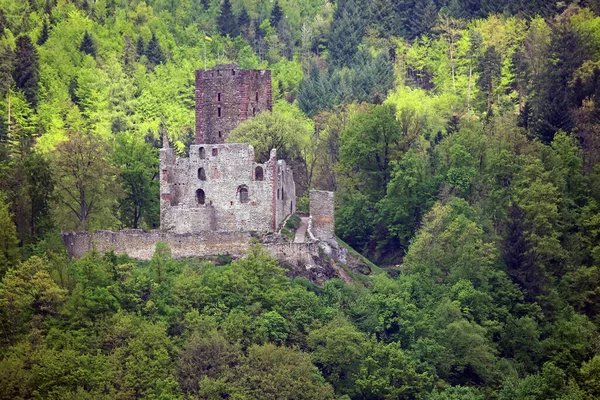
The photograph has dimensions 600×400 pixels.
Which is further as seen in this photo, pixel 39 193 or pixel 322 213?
pixel 322 213

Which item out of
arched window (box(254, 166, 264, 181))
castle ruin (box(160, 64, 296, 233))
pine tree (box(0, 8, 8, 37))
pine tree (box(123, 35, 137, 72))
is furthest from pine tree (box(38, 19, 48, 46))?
arched window (box(254, 166, 264, 181))

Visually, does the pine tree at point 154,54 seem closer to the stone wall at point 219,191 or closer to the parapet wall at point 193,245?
the stone wall at point 219,191

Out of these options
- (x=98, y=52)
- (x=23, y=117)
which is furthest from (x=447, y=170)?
(x=98, y=52)

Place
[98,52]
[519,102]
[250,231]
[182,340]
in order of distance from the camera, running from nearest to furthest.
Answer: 1. [182,340]
2. [250,231]
3. [519,102]
4. [98,52]

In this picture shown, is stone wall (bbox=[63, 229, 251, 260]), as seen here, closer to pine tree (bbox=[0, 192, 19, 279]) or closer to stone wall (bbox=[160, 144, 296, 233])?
stone wall (bbox=[160, 144, 296, 233])

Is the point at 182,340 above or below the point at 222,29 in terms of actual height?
below

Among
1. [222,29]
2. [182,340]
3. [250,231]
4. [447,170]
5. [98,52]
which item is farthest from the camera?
[222,29]

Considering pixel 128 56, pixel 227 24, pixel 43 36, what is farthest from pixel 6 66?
pixel 227 24

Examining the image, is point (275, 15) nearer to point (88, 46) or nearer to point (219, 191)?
point (88, 46)

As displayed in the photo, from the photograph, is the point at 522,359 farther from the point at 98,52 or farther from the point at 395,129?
the point at 98,52
